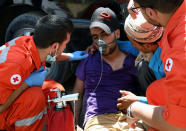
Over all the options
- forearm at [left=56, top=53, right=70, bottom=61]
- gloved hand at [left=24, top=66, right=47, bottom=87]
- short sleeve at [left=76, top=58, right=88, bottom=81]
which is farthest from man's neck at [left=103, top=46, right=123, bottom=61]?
gloved hand at [left=24, top=66, right=47, bottom=87]

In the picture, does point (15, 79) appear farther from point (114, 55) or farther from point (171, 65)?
point (171, 65)

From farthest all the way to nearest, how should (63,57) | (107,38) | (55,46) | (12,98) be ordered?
(63,57) → (107,38) → (55,46) → (12,98)

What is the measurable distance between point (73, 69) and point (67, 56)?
613mm

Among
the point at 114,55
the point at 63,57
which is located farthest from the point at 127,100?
the point at 63,57

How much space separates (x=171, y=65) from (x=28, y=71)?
126 centimetres

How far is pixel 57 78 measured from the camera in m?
3.32

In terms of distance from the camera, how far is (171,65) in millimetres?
1201

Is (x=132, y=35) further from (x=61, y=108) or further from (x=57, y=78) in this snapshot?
(x=57, y=78)

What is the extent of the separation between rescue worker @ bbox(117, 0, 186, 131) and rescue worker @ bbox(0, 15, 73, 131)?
95 cm

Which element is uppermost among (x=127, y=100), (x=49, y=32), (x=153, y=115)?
(x=49, y=32)

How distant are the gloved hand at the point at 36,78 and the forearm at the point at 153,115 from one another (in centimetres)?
103

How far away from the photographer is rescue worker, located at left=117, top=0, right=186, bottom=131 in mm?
1165

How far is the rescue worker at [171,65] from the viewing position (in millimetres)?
1165

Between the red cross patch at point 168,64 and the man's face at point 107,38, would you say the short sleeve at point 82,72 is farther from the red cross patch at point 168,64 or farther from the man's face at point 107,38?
the red cross patch at point 168,64
